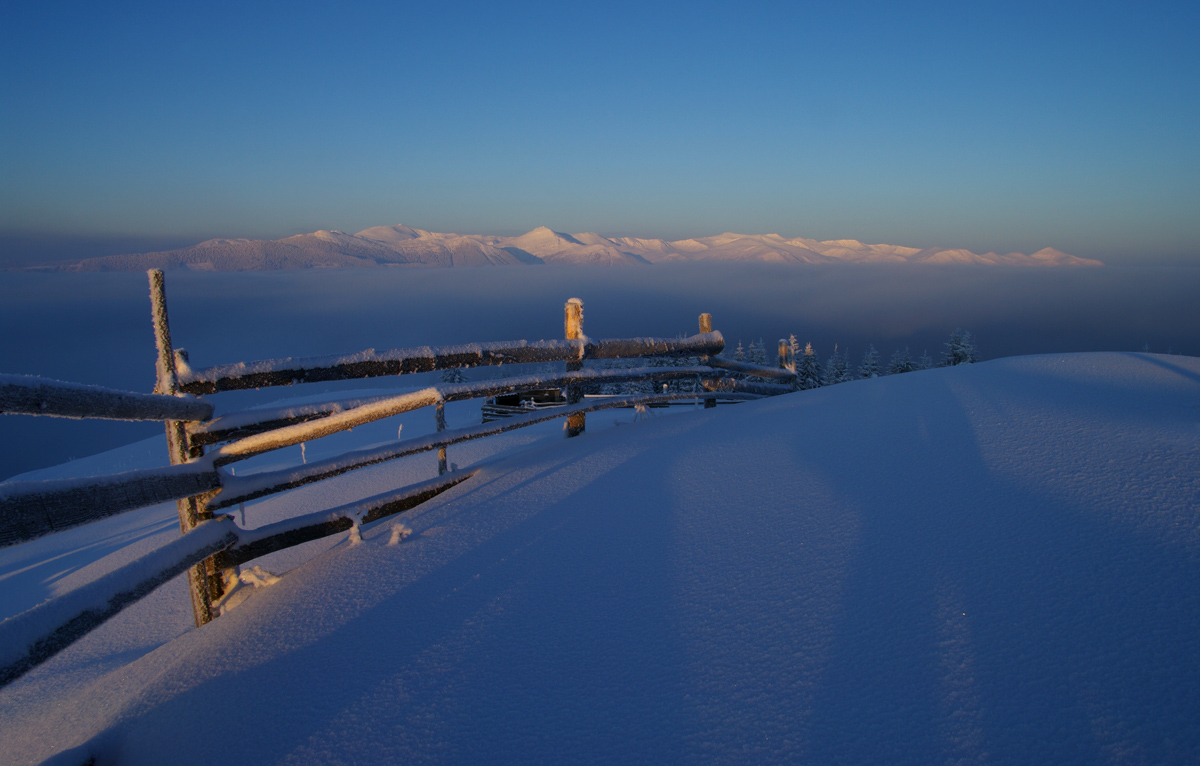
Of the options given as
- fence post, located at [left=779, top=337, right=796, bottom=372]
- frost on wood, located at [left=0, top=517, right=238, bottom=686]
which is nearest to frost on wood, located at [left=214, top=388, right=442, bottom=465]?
frost on wood, located at [left=0, top=517, right=238, bottom=686]

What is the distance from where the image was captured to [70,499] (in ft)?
5.80

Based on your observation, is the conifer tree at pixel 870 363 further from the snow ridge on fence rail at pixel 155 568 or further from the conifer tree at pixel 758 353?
the snow ridge on fence rail at pixel 155 568

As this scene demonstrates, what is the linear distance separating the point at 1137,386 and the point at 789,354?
646 centimetres

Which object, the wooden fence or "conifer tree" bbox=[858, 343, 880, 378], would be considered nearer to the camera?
the wooden fence

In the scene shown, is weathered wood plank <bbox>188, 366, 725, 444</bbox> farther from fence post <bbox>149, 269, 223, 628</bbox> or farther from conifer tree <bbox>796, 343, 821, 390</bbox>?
conifer tree <bbox>796, 343, 821, 390</bbox>

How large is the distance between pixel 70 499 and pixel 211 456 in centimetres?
123

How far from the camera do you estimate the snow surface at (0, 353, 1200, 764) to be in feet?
5.23

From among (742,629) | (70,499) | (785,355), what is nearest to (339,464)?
(70,499)

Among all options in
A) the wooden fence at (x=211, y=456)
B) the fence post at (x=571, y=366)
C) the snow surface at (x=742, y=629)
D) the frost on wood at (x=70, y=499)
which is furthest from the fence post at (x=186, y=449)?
the fence post at (x=571, y=366)

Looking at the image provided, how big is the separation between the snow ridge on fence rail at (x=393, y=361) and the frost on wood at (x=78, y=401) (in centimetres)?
39

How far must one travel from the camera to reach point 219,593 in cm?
310

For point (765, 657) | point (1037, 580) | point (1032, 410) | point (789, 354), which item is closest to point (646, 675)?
point (765, 657)

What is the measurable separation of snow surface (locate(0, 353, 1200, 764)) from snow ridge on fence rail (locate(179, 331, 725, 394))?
1.03 metres

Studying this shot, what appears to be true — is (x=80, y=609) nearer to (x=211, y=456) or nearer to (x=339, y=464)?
(x=211, y=456)
